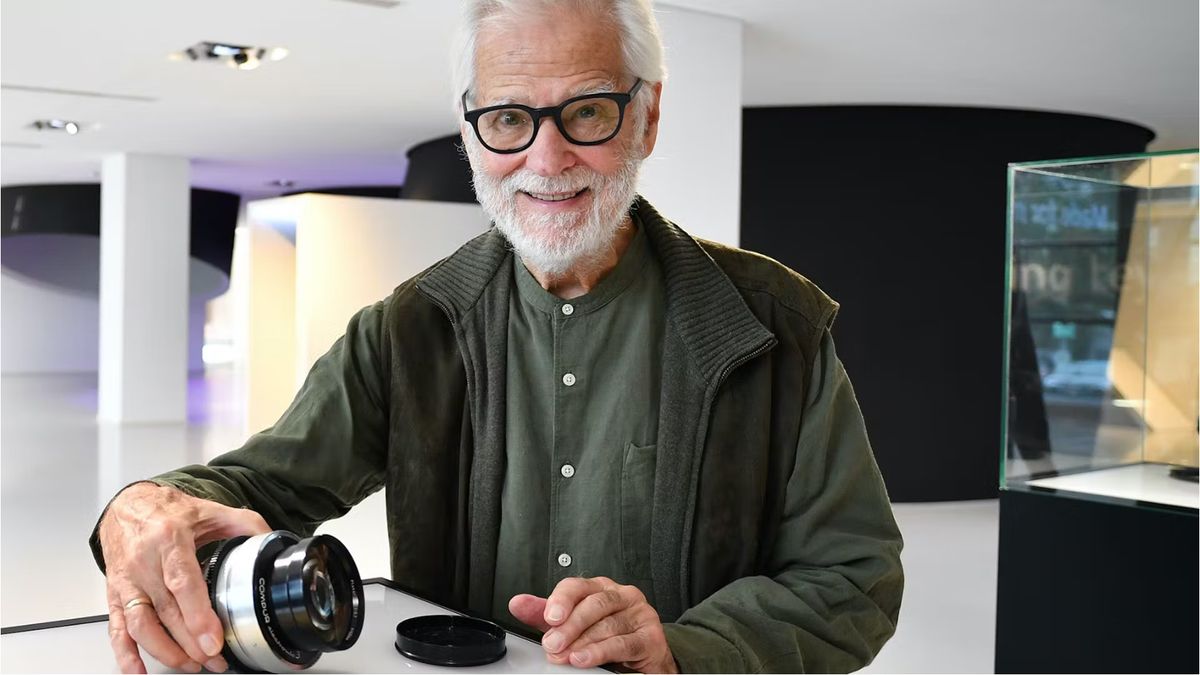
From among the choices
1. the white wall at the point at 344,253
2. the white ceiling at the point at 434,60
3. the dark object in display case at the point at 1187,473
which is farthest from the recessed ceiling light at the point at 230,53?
the dark object in display case at the point at 1187,473

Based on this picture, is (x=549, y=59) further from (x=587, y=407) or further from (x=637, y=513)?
(x=637, y=513)

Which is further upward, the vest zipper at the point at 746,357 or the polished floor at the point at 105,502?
the vest zipper at the point at 746,357

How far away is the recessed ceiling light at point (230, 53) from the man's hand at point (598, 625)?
655 centimetres

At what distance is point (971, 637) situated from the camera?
496 cm

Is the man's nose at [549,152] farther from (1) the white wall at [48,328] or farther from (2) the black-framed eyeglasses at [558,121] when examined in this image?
(1) the white wall at [48,328]

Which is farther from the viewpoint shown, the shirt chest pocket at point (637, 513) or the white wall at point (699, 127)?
the white wall at point (699, 127)

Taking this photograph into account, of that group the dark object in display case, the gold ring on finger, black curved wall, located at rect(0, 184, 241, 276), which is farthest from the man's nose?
black curved wall, located at rect(0, 184, 241, 276)

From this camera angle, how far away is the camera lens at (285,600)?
1.07m

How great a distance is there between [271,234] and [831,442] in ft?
36.4

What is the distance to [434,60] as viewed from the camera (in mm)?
7434

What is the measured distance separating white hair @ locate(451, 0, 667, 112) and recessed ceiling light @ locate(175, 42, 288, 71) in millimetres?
5929

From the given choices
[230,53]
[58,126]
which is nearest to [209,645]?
[230,53]

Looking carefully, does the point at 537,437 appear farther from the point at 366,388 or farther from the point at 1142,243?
the point at 1142,243

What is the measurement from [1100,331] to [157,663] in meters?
3.83
